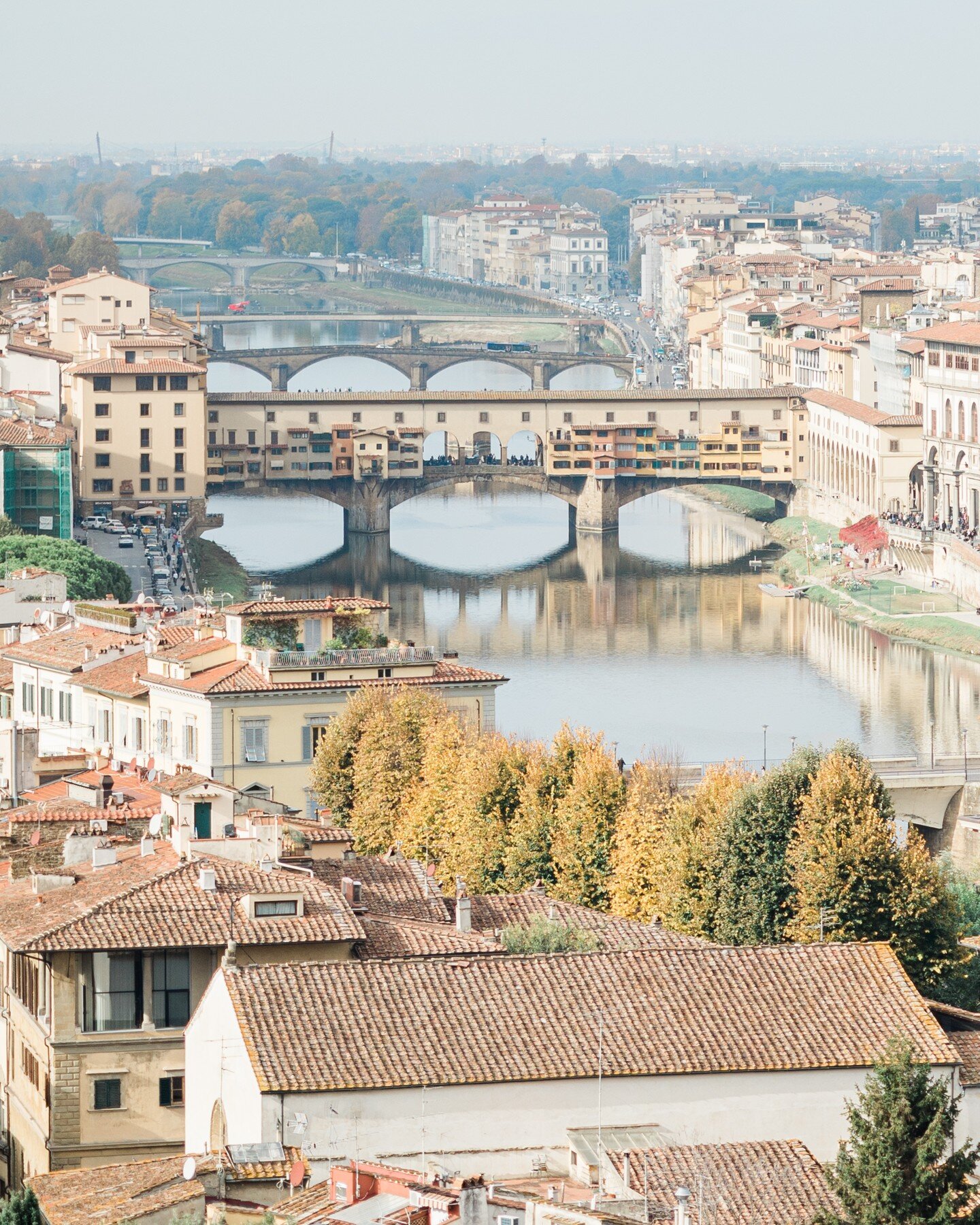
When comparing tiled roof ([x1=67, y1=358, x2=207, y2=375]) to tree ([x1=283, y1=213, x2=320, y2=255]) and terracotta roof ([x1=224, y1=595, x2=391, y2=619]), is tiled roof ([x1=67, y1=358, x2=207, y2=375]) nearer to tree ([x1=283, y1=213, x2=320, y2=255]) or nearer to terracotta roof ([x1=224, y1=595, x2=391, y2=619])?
terracotta roof ([x1=224, y1=595, x2=391, y2=619])

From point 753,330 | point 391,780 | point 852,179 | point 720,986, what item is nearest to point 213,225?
point 852,179

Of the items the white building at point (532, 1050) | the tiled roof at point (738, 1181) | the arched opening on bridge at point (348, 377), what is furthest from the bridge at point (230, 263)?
the tiled roof at point (738, 1181)

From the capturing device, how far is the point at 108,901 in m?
13.2

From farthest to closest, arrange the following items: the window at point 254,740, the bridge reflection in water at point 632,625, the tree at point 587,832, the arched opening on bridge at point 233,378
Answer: the arched opening on bridge at point 233,378
the bridge reflection in water at point 632,625
the window at point 254,740
the tree at point 587,832

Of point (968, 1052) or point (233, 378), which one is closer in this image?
point (968, 1052)

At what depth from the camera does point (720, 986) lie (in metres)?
12.3

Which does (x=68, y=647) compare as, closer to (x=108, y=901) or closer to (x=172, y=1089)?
(x=108, y=901)

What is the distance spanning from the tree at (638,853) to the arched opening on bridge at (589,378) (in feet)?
223

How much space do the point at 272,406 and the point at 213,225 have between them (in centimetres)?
10828

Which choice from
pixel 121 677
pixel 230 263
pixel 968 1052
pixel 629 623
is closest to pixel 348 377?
pixel 230 263

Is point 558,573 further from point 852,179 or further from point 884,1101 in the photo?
point 852,179

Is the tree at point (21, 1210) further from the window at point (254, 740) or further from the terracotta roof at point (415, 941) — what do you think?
the window at point (254, 740)

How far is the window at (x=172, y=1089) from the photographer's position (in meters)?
13.0

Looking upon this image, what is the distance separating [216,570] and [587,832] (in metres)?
31.7
